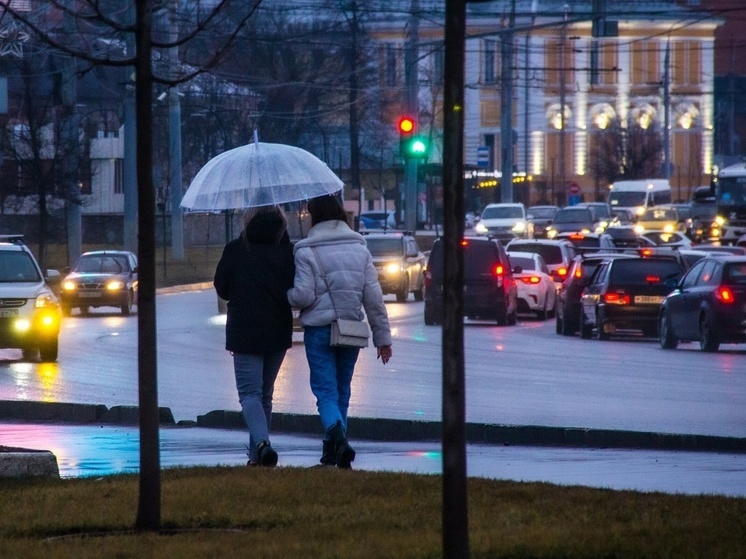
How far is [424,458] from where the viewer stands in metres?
11.6

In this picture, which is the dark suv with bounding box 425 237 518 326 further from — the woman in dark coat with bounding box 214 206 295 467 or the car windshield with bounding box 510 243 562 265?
the woman in dark coat with bounding box 214 206 295 467

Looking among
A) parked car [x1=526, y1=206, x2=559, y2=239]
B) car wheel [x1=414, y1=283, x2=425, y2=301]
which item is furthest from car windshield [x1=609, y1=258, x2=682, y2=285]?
parked car [x1=526, y1=206, x2=559, y2=239]

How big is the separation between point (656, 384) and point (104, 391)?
20.8ft

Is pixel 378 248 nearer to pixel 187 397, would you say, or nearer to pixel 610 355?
pixel 610 355

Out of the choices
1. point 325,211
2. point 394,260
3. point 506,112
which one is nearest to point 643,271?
point 394,260

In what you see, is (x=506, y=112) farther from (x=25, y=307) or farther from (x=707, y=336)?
(x=25, y=307)

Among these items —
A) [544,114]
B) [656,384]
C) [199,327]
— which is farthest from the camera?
[544,114]

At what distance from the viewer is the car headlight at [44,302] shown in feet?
73.8

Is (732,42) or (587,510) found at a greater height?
(732,42)

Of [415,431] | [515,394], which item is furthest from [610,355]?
[415,431]

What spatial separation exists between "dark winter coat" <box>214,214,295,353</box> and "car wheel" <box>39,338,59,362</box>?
13381 millimetres

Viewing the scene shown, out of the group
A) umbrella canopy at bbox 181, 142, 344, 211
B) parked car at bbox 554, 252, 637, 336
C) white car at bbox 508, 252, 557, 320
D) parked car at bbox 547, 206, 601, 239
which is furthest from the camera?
parked car at bbox 547, 206, 601, 239

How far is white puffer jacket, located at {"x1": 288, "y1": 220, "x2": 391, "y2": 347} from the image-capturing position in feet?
32.9

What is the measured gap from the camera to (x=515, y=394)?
17484 millimetres
